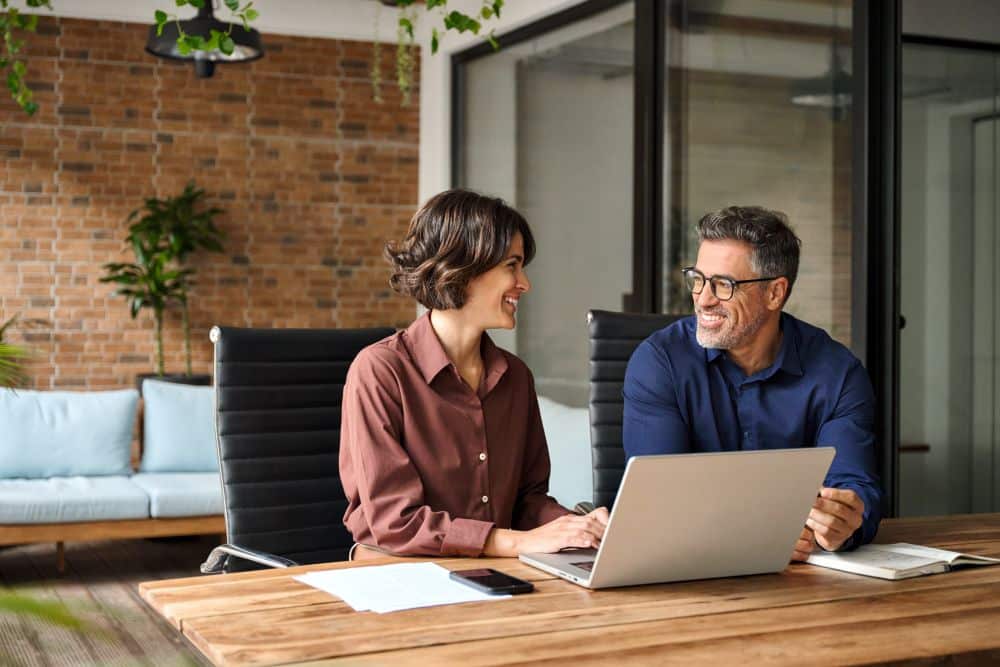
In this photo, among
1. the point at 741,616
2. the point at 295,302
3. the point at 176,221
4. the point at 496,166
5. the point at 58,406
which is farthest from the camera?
the point at 295,302

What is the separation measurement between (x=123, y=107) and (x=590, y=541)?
20.6ft

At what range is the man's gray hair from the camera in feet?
7.76

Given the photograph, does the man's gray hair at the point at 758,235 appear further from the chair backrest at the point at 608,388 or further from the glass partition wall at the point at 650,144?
the glass partition wall at the point at 650,144

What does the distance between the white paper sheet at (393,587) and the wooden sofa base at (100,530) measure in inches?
137

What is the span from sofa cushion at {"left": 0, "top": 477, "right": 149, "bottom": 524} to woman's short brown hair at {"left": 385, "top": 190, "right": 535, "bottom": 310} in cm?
344

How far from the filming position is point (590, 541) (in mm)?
1883

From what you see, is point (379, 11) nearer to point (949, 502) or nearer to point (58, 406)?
point (58, 406)

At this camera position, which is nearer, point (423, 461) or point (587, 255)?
point (423, 461)

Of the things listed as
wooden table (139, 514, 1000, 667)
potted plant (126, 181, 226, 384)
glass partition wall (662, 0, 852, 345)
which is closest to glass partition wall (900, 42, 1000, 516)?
glass partition wall (662, 0, 852, 345)

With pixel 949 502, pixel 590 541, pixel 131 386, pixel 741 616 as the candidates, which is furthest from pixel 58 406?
pixel 741 616

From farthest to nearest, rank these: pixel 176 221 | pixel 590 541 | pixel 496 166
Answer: pixel 176 221 → pixel 496 166 → pixel 590 541

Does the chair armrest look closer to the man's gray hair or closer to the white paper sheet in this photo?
the white paper sheet

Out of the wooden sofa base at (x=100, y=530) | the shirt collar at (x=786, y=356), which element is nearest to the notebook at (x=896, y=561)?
the shirt collar at (x=786, y=356)

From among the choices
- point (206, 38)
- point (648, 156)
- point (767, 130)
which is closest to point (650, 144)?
point (648, 156)
